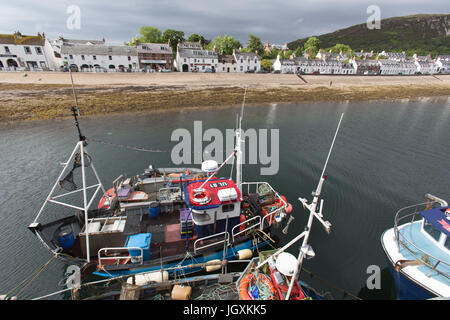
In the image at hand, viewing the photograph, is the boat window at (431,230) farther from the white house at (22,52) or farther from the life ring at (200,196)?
the white house at (22,52)

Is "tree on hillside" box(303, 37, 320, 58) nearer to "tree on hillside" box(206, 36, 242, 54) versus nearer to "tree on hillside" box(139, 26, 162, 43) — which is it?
"tree on hillside" box(206, 36, 242, 54)

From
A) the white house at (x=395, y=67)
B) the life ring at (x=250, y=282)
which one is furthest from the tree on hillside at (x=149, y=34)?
the white house at (x=395, y=67)

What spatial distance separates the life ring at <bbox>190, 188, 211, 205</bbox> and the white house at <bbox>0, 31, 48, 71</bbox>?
84897 mm

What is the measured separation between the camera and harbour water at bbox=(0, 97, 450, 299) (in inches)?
485

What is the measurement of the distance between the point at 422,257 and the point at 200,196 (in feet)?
35.1

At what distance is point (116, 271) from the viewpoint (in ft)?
34.7

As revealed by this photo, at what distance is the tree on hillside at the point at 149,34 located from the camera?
320 ft

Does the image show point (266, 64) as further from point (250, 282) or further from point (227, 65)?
point (250, 282)

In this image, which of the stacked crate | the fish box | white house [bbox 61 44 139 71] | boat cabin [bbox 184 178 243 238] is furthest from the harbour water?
white house [bbox 61 44 139 71]

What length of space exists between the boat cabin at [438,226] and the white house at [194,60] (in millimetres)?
83100

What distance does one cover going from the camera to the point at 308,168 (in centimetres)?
2225

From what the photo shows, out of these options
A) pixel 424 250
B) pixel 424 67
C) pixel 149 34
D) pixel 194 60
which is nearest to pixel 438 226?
pixel 424 250

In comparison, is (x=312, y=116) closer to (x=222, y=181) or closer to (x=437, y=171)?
(x=437, y=171)
